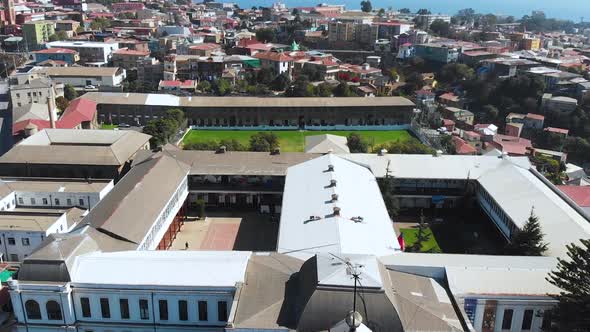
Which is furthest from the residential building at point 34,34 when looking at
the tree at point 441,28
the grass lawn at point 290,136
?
the tree at point 441,28

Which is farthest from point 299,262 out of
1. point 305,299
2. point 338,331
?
point 338,331

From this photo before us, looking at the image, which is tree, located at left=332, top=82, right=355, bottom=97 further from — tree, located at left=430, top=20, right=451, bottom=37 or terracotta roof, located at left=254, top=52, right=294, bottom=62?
tree, located at left=430, top=20, right=451, bottom=37

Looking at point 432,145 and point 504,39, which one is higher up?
point 504,39

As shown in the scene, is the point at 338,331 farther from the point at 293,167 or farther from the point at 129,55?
the point at 129,55

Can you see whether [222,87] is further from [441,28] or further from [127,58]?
[441,28]

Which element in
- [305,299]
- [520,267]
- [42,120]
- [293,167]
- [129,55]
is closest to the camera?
[305,299]

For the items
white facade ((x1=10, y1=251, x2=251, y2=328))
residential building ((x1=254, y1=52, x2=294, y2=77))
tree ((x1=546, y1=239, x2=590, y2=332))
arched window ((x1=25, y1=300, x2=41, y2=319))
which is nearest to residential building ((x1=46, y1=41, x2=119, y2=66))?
residential building ((x1=254, y1=52, x2=294, y2=77))
